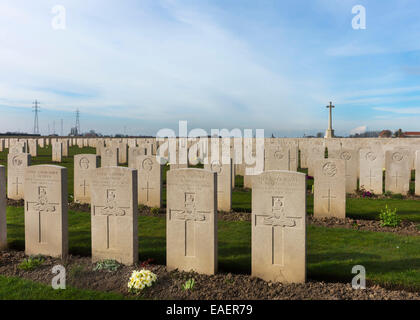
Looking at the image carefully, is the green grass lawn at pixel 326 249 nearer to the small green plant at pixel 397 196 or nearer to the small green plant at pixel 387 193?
the small green plant at pixel 397 196

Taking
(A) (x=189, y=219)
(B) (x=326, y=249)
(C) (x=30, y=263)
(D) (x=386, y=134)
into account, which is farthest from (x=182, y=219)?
(D) (x=386, y=134)

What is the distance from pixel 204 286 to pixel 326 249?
8.78ft

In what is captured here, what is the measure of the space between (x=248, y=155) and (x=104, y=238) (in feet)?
39.5

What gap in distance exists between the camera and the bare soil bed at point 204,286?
4.27m

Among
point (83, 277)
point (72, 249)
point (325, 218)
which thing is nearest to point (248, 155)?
point (325, 218)

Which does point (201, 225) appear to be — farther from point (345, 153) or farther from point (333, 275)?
point (345, 153)

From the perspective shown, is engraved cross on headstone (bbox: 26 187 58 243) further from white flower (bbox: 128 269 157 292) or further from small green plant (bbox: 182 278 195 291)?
small green plant (bbox: 182 278 195 291)

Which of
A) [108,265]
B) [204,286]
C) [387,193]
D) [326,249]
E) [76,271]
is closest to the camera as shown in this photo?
[204,286]

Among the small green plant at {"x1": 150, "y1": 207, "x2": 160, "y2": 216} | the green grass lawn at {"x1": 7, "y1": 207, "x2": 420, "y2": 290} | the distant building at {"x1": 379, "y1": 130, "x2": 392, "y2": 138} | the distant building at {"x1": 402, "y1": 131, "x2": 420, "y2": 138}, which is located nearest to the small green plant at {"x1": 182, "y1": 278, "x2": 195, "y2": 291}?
the green grass lawn at {"x1": 7, "y1": 207, "x2": 420, "y2": 290}

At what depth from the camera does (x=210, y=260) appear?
5105 mm

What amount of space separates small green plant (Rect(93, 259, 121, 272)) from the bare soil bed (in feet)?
0.24

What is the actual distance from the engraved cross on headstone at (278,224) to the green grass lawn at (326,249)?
65 cm

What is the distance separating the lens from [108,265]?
17.1ft
